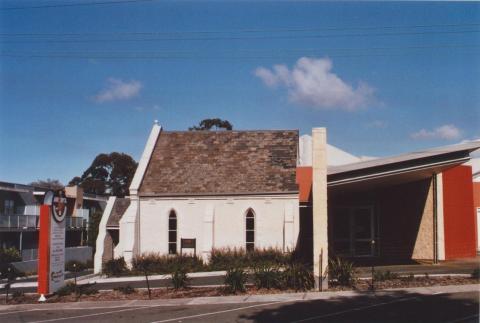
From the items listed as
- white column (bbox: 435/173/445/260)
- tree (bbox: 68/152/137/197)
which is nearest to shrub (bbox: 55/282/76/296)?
white column (bbox: 435/173/445/260)

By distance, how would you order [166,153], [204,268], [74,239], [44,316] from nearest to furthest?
[44,316] < [204,268] < [166,153] < [74,239]

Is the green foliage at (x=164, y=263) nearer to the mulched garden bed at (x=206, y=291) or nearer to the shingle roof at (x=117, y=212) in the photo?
the shingle roof at (x=117, y=212)

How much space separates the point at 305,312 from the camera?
550 inches

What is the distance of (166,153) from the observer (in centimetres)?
3144

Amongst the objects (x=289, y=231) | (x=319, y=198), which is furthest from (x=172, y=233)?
(x=319, y=198)

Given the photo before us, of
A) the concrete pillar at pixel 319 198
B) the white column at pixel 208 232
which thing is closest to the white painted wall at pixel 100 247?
the white column at pixel 208 232

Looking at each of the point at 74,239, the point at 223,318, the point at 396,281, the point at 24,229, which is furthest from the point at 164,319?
the point at 74,239

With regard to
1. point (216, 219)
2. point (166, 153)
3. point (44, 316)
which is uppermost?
point (166, 153)

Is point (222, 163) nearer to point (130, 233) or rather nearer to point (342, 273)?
point (130, 233)

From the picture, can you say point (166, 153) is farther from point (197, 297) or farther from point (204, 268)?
point (197, 297)

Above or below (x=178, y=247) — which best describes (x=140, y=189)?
above

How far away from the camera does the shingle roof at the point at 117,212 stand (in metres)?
32.5

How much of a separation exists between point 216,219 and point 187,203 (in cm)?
185

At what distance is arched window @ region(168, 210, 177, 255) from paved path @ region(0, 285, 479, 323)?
1146 centimetres
